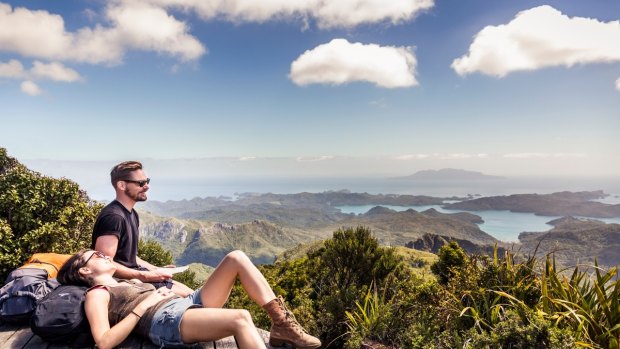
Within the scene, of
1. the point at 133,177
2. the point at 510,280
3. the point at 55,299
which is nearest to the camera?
the point at 55,299

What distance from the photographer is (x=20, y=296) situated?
4.52m

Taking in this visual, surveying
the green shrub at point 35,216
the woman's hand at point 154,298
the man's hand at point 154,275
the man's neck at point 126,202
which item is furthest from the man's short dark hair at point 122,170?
the green shrub at point 35,216

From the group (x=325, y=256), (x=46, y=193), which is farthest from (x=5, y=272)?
(x=325, y=256)

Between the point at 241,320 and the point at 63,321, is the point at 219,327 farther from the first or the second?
the point at 63,321

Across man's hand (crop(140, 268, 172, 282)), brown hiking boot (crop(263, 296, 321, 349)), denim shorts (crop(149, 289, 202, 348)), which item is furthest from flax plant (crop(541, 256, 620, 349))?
man's hand (crop(140, 268, 172, 282))

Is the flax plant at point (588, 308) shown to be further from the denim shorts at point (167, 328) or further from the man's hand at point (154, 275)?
the man's hand at point (154, 275)

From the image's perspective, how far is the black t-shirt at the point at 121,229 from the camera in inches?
193

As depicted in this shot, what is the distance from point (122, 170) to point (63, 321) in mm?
2176

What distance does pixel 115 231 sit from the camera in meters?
4.91

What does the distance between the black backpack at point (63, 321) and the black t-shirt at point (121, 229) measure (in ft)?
3.19

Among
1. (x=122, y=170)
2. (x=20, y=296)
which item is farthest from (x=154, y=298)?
(x=122, y=170)

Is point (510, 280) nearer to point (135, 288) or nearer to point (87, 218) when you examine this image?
point (135, 288)

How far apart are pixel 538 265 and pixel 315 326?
3795 mm

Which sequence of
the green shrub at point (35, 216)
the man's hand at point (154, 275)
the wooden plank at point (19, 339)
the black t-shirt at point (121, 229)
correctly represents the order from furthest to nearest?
the green shrub at point (35, 216)
the man's hand at point (154, 275)
the black t-shirt at point (121, 229)
the wooden plank at point (19, 339)
